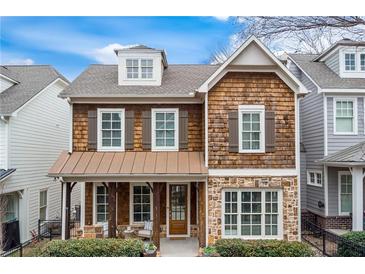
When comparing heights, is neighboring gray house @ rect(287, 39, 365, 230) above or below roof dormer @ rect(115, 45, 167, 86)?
below

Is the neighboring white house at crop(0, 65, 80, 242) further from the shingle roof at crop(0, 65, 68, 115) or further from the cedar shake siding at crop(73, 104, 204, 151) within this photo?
the cedar shake siding at crop(73, 104, 204, 151)

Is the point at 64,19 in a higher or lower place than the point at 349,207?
higher

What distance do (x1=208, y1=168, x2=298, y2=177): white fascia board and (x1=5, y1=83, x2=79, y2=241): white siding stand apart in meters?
6.02

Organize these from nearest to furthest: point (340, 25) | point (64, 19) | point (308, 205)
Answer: point (340, 25) < point (64, 19) < point (308, 205)

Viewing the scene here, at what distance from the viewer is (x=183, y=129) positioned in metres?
10.6

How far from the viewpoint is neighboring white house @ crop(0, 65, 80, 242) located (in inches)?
414

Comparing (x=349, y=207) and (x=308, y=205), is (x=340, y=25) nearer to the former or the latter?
(x=349, y=207)

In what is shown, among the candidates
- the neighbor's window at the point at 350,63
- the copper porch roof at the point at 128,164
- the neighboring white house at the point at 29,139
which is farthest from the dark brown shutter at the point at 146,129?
the neighbor's window at the point at 350,63

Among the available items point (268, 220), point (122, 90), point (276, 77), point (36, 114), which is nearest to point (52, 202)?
point (36, 114)

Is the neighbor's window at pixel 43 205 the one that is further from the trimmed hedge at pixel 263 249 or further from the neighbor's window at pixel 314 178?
the neighbor's window at pixel 314 178

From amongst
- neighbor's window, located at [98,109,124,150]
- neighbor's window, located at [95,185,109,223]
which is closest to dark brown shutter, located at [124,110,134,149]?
neighbor's window, located at [98,109,124,150]

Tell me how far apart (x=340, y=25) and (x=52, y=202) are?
37.1 ft
